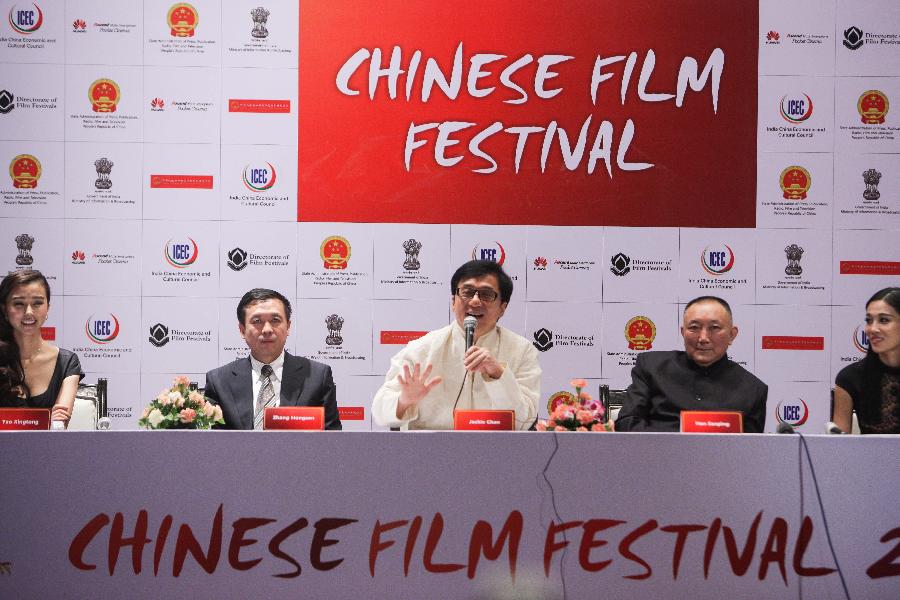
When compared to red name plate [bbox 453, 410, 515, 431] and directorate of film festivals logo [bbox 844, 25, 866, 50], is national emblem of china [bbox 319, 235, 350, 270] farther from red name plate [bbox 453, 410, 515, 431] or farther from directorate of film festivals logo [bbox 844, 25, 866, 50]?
directorate of film festivals logo [bbox 844, 25, 866, 50]

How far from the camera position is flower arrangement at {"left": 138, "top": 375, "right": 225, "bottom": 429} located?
277 cm

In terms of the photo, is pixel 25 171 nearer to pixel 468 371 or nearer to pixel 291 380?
pixel 291 380

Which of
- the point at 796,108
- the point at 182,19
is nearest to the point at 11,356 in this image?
the point at 182,19

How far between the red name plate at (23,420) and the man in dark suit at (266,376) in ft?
2.93

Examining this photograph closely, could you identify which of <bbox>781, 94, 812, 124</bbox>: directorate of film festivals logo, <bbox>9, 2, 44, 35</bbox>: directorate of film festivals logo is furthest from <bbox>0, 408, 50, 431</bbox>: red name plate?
<bbox>781, 94, 812, 124</bbox>: directorate of film festivals logo

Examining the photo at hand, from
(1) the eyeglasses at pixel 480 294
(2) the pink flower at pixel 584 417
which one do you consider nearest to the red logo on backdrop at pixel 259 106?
(1) the eyeglasses at pixel 480 294

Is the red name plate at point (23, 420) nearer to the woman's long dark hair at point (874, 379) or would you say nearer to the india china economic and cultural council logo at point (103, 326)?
the india china economic and cultural council logo at point (103, 326)

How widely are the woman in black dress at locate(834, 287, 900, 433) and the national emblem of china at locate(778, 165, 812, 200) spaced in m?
1.57

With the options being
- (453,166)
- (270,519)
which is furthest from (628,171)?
(270,519)

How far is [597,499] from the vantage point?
8.23 ft

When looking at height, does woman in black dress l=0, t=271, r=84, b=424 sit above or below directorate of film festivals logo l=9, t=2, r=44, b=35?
below

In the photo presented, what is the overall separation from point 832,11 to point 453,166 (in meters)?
2.55

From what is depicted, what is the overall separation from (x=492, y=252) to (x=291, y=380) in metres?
1.74

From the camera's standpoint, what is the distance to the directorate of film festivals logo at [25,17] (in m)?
4.82
